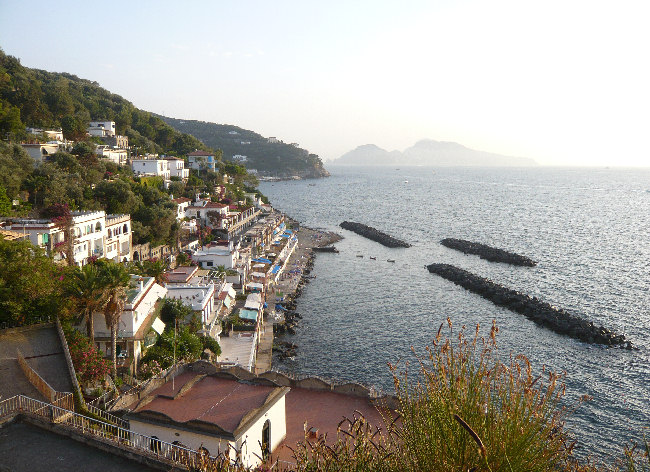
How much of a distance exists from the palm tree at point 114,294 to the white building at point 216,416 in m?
4.36

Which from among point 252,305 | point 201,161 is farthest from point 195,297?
point 201,161

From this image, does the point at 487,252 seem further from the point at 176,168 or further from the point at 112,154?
the point at 112,154

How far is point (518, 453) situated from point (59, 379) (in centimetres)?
1312

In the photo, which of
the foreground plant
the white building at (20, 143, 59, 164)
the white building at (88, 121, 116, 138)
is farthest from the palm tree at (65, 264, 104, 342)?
the white building at (88, 121, 116, 138)

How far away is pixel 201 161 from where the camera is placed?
75.8 metres

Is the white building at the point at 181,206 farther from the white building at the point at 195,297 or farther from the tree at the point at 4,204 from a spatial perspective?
the white building at the point at 195,297

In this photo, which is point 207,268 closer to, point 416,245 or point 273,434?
point 273,434

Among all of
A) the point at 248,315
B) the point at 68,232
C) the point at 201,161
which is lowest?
the point at 248,315

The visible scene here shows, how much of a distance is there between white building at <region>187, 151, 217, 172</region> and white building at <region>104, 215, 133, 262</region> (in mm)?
39308

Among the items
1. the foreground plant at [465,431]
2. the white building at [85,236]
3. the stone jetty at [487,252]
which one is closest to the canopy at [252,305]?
the white building at [85,236]

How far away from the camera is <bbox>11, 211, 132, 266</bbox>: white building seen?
89.9 ft

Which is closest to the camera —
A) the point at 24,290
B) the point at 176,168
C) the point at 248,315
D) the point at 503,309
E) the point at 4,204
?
the point at 24,290

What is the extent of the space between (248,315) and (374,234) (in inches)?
1761

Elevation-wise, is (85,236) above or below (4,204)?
below
